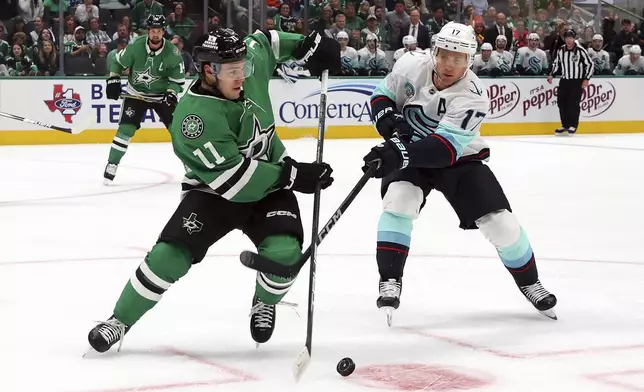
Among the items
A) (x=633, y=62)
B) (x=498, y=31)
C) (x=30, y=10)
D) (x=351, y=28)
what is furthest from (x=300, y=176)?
(x=633, y=62)

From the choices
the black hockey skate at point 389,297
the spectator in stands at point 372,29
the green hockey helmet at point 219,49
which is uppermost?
the green hockey helmet at point 219,49

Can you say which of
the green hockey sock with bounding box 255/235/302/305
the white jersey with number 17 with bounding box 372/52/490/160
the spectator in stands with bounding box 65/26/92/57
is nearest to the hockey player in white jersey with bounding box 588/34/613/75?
the spectator in stands with bounding box 65/26/92/57

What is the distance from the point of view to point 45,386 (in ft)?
9.02

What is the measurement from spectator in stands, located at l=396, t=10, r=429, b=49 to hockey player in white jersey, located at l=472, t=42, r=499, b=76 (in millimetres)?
617

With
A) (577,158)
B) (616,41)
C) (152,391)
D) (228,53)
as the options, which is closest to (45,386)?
(152,391)

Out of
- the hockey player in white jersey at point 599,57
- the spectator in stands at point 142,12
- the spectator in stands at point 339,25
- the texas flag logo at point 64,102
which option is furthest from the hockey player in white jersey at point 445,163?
the hockey player in white jersey at point 599,57

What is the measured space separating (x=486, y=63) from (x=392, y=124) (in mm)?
8928

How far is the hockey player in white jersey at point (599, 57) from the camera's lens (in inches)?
513

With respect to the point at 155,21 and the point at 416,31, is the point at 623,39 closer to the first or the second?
the point at 416,31

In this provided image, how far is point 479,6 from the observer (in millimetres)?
13047

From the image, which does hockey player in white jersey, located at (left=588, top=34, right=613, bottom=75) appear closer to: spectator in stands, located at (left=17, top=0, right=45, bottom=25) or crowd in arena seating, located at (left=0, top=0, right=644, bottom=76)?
crowd in arena seating, located at (left=0, top=0, right=644, bottom=76)

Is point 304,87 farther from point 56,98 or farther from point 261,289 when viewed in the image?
point 261,289

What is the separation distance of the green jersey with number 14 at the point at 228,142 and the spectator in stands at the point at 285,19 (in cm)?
865

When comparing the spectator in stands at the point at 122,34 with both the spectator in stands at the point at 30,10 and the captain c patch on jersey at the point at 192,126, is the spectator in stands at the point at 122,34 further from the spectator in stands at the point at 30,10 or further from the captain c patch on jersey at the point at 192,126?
the captain c patch on jersey at the point at 192,126
